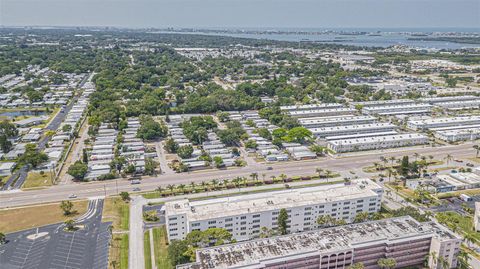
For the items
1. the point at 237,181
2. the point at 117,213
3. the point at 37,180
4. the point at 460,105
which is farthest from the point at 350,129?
the point at 37,180

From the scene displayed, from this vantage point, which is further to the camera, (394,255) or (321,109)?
(321,109)

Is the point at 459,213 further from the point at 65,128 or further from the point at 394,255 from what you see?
the point at 65,128

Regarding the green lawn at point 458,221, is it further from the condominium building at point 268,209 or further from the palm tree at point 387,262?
the palm tree at point 387,262

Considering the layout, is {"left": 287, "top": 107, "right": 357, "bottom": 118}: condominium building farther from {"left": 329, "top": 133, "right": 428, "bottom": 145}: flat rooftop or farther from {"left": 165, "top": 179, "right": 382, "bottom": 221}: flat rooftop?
{"left": 165, "top": 179, "right": 382, "bottom": 221}: flat rooftop

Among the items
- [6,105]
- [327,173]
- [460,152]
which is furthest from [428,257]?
[6,105]

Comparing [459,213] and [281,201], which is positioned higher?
[281,201]

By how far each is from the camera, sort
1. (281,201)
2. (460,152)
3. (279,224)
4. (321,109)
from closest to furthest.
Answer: (279,224) → (281,201) → (460,152) → (321,109)
